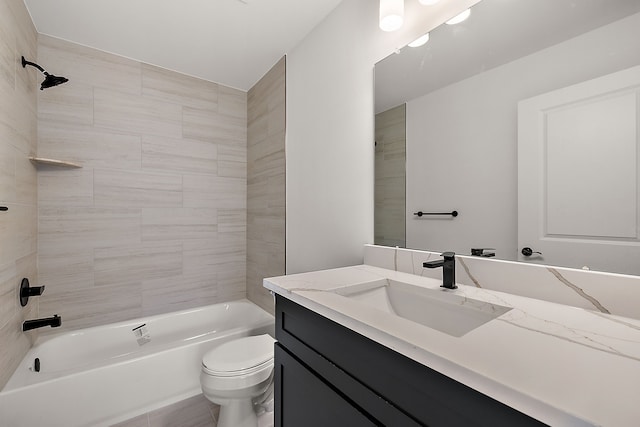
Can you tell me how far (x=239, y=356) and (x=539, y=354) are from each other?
1426 mm

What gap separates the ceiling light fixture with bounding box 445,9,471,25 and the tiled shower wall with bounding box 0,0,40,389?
2.04m

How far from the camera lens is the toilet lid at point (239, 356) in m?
1.43

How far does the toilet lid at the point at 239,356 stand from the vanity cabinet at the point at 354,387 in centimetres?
47

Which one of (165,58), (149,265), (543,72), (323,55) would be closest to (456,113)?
(543,72)

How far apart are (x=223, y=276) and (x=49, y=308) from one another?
120cm

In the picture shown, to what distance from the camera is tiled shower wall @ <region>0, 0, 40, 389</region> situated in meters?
1.35

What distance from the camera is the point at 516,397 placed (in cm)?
39

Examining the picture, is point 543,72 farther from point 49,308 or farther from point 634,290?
point 49,308

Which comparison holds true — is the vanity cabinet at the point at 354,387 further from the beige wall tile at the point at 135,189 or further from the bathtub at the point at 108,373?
the beige wall tile at the point at 135,189

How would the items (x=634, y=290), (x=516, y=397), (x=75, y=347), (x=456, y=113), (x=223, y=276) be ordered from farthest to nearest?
(x=223, y=276), (x=75, y=347), (x=456, y=113), (x=634, y=290), (x=516, y=397)

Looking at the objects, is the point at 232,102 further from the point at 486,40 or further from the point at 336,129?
the point at 486,40

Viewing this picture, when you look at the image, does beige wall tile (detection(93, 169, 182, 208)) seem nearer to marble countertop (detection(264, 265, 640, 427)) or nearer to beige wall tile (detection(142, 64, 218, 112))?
beige wall tile (detection(142, 64, 218, 112))

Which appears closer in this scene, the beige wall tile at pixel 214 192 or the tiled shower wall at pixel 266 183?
the tiled shower wall at pixel 266 183

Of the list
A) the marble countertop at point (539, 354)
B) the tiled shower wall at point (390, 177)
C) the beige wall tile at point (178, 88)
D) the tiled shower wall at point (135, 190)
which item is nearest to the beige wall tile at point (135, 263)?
the tiled shower wall at point (135, 190)
